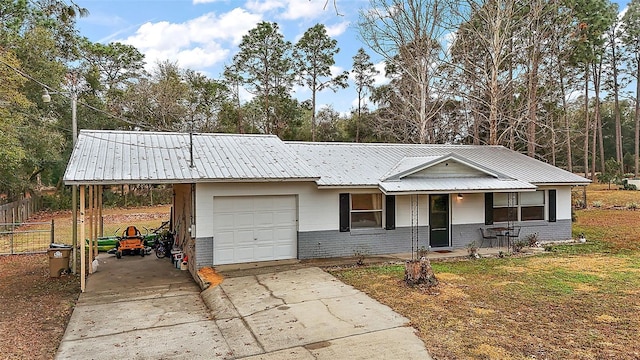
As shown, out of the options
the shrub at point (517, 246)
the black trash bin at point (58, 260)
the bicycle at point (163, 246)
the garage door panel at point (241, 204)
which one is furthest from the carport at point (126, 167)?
the shrub at point (517, 246)

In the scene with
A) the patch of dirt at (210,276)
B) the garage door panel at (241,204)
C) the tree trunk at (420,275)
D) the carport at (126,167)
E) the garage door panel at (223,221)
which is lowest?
the patch of dirt at (210,276)

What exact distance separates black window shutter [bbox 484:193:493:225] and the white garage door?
20.4 feet

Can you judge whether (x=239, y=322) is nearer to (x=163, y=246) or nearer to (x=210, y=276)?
(x=210, y=276)

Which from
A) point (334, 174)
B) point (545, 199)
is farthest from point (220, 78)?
point (545, 199)

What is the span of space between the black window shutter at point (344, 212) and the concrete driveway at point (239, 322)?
7.27ft

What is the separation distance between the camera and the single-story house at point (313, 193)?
32.4ft

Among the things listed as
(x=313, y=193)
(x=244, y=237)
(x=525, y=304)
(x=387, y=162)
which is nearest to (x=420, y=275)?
(x=525, y=304)

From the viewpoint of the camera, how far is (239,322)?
671cm

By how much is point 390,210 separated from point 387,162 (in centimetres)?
197

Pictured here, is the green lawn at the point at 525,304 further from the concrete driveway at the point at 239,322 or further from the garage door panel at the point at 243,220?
the garage door panel at the point at 243,220

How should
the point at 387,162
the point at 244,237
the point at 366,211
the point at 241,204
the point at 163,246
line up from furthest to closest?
1. the point at 387,162
2. the point at 163,246
3. the point at 366,211
4. the point at 244,237
5. the point at 241,204

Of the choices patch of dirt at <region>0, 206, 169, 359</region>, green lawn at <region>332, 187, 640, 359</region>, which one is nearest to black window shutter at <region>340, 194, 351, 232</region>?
green lawn at <region>332, 187, 640, 359</region>

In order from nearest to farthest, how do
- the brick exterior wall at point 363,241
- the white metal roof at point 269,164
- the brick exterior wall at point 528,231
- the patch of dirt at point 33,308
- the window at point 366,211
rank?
the patch of dirt at point 33,308 < the white metal roof at point 269,164 < the brick exterior wall at point 363,241 < the window at point 366,211 < the brick exterior wall at point 528,231

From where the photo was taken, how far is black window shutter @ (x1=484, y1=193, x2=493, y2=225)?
504 inches
